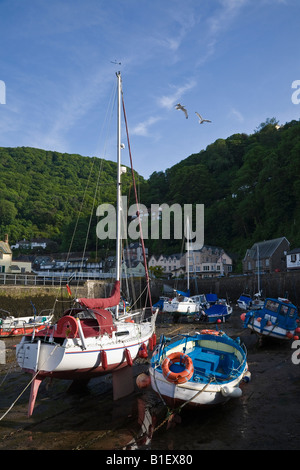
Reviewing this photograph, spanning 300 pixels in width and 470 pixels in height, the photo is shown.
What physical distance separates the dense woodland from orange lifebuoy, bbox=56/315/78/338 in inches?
1324

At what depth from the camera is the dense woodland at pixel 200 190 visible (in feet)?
256

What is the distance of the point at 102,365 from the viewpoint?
11.9 m

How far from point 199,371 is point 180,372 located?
187 cm

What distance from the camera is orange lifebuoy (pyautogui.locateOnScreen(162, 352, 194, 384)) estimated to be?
33.1 ft

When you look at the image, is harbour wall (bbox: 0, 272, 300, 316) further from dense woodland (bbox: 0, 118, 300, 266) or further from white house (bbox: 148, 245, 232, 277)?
white house (bbox: 148, 245, 232, 277)

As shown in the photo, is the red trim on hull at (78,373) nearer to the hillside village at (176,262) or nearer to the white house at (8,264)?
the hillside village at (176,262)

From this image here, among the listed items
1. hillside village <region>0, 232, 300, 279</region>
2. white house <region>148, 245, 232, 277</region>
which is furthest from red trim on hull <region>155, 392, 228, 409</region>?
white house <region>148, 245, 232, 277</region>

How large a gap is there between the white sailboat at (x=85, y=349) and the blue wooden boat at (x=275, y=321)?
986 centimetres

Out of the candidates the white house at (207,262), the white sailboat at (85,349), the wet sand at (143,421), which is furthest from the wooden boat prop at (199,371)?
the white house at (207,262)

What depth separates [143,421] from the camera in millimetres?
10148

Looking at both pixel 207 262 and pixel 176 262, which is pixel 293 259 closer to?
pixel 207 262

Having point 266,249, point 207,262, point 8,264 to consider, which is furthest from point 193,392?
point 207,262

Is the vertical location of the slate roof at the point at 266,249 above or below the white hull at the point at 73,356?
above
